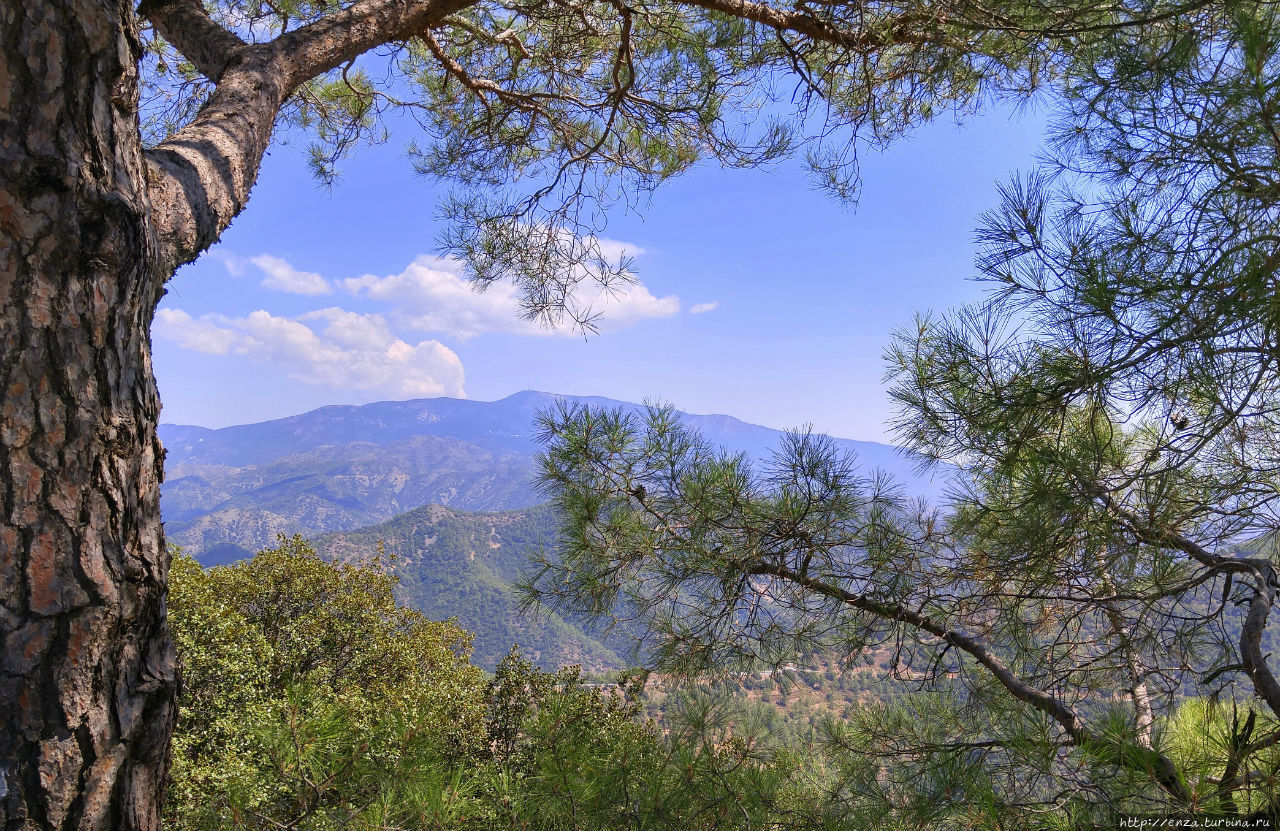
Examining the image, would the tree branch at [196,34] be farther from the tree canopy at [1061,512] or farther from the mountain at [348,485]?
the mountain at [348,485]

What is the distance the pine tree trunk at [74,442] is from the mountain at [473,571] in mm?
33353

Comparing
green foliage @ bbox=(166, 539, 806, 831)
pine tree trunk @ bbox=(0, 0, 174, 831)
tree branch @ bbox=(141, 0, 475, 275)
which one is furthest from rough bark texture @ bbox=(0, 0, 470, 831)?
green foliage @ bbox=(166, 539, 806, 831)

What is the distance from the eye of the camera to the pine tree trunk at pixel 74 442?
61 centimetres

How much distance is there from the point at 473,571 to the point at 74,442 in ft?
162

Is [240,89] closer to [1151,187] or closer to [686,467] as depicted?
[686,467]

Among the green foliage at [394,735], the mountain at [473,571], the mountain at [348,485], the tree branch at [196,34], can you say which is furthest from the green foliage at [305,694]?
the mountain at [348,485]

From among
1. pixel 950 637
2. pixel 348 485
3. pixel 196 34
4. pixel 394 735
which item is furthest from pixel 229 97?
pixel 348 485

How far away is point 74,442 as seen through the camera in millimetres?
651

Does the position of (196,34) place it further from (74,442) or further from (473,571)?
(473,571)

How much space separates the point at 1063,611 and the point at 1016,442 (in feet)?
1.85

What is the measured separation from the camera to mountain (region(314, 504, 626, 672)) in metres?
37.8

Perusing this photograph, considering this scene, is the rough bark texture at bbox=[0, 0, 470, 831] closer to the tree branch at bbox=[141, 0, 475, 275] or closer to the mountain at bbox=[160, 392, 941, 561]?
the tree branch at bbox=[141, 0, 475, 275]

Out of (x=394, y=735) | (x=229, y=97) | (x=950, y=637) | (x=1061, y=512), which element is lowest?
(x=394, y=735)

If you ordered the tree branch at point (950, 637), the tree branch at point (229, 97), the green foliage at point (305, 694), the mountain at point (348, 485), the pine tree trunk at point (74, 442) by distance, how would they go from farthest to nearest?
the mountain at point (348, 485) < the tree branch at point (950, 637) < the green foliage at point (305, 694) < the tree branch at point (229, 97) < the pine tree trunk at point (74, 442)
